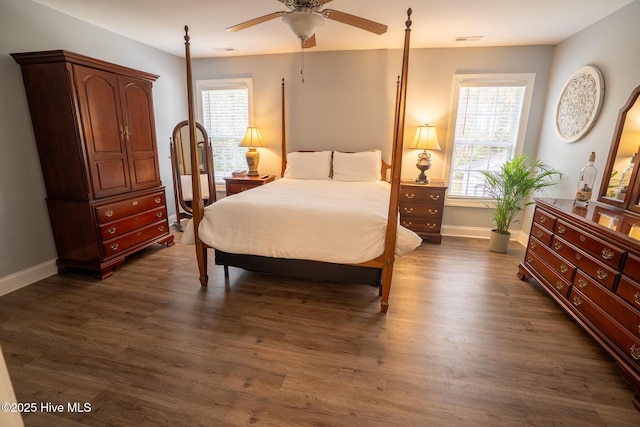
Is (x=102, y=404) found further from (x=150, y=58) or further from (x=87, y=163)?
(x=150, y=58)

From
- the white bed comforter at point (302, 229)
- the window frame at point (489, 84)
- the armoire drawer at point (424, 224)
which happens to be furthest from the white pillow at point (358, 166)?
the white bed comforter at point (302, 229)

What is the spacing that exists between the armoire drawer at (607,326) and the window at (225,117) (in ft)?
14.2

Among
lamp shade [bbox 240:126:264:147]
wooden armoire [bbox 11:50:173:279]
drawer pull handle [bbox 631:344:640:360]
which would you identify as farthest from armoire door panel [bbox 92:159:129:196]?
drawer pull handle [bbox 631:344:640:360]

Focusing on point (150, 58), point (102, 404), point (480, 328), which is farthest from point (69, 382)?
point (150, 58)

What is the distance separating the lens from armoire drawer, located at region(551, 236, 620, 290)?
1.80 metres

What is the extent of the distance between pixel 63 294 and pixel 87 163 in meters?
1.15

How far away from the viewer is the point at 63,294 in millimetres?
2504

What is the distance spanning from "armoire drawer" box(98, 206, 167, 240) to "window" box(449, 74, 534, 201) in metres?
3.83

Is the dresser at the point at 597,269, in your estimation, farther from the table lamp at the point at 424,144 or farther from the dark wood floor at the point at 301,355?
the table lamp at the point at 424,144

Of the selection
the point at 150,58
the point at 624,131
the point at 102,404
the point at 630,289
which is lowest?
the point at 102,404

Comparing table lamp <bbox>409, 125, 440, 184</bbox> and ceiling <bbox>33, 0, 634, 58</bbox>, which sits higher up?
ceiling <bbox>33, 0, 634, 58</bbox>

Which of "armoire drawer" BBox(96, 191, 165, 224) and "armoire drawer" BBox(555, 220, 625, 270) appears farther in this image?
"armoire drawer" BBox(96, 191, 165, 224)

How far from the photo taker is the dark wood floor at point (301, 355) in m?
1.48

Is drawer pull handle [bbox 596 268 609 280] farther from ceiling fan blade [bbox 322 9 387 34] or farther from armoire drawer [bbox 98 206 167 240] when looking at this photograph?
armoire drawer [bbox 98 206 167 240]
